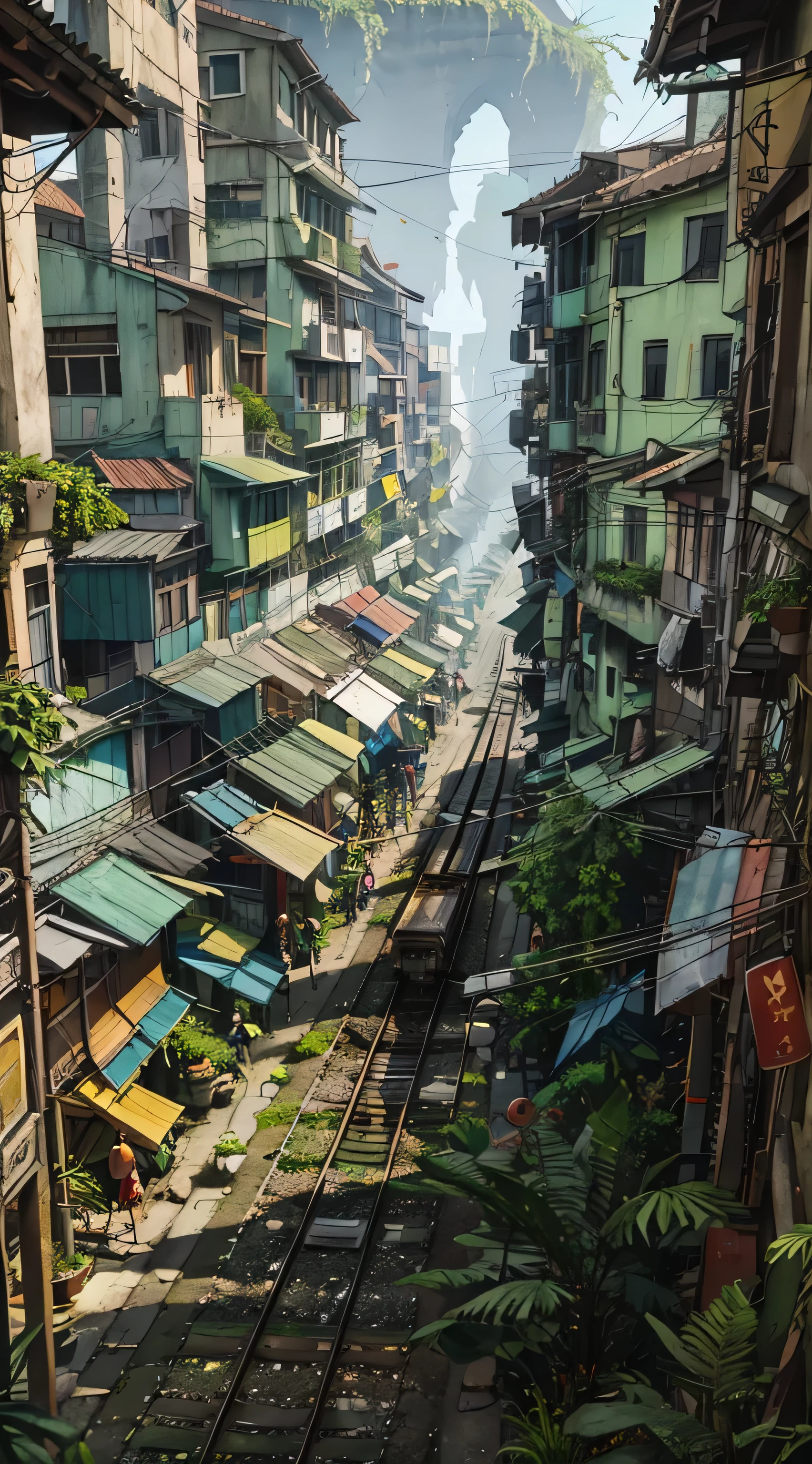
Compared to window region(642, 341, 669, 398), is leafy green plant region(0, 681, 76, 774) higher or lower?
lower

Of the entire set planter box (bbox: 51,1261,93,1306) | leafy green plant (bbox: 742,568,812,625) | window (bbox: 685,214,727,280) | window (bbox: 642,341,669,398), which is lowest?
planter box (bbox: 51,1261,93,1306)

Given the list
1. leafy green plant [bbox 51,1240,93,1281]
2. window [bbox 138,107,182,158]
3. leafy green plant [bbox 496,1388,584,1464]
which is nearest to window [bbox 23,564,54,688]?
leafy green plant [bbox 51,1240,93,1281]

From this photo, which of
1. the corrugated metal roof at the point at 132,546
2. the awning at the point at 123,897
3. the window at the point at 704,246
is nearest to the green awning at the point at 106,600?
the corrugated metal roof at the point at 132,546

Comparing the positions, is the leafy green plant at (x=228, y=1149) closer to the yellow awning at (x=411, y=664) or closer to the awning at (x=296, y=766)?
the awning at (x=296, y=766)

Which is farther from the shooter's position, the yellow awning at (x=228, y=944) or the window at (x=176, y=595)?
the window at (x=176, y=595)

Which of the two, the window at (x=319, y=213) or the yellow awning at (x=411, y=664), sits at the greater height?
the window at (x=319, y=213)

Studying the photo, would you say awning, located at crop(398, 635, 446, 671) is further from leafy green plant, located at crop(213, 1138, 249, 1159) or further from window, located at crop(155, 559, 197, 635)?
leafy green plant, located at crop(213, 1138, 249, 1159)

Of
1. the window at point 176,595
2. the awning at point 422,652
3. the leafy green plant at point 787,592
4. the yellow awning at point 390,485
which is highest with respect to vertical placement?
the leafy green plant at point 787,592
